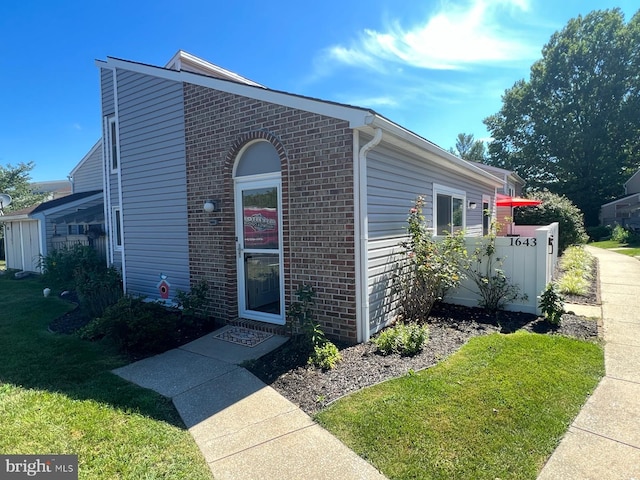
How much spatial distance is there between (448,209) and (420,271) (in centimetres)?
374

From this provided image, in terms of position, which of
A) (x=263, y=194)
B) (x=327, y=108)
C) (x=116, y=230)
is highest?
(x=327, y=108)

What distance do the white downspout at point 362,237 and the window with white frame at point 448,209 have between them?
3.38 meters

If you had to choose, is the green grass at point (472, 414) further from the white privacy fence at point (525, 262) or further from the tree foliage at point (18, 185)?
the tree foliage at point (18, 185)

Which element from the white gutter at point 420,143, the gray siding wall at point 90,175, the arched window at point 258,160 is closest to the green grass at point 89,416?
the arched window at point 258,160

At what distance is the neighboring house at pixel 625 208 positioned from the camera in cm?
2716

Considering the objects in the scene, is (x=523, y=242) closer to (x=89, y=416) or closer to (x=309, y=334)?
(x=309, y=334)

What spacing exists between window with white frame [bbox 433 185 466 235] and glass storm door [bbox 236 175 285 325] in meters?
3.82

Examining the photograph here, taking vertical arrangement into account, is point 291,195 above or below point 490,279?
above

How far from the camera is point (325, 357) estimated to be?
420cm

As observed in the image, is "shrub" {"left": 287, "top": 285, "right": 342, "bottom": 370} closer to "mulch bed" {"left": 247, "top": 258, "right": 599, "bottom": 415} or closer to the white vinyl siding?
"mulch bed" {"left": 247, "top": 258, "right": 599, "bottom": 415}

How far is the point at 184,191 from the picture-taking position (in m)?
6.57

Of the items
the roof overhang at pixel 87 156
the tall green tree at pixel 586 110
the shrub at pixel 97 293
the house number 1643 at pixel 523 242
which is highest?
the tall green tree at pixel 586 110

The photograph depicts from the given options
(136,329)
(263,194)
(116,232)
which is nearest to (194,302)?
(136,329)

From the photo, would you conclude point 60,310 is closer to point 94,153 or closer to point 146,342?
point 146,342
